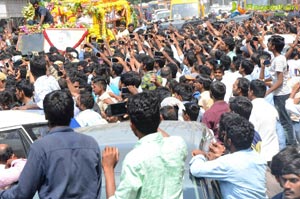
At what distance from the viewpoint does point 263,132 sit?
6.23 meters

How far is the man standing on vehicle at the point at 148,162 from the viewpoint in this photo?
128 inches

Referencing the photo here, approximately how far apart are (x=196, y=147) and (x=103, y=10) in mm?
→ 15743

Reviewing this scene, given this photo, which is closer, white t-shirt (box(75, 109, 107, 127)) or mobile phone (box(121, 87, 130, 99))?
white t-shirt (box(75, 109, 107, 127))

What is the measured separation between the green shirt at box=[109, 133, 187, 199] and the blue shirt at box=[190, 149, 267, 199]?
1.87 ft

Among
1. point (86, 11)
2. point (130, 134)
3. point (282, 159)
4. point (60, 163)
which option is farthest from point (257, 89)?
point (86, 11)

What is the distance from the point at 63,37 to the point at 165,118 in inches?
359

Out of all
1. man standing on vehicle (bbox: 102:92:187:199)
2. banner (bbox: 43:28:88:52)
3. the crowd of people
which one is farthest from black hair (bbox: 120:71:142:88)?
banner (bbox: 43:28:88:52)

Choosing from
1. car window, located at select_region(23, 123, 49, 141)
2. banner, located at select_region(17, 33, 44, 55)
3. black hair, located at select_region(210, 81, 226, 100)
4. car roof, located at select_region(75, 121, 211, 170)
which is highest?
car window, located at select_region(23, 123, 49, 141)

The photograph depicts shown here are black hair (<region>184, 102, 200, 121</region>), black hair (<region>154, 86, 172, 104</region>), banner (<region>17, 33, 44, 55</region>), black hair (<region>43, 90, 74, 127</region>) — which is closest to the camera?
black hair (<region>43, 90, 74, 127</region>)

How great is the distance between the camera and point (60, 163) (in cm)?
353

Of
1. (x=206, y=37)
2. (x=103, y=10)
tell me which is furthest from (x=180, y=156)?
Result: (x=103, y=10)

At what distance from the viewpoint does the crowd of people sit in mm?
3363

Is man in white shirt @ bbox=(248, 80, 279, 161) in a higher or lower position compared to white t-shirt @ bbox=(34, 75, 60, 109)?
lower

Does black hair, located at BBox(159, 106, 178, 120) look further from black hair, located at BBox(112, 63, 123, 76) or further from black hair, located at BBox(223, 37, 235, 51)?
black hair, located at BBox(223, 37, 235, 51)
